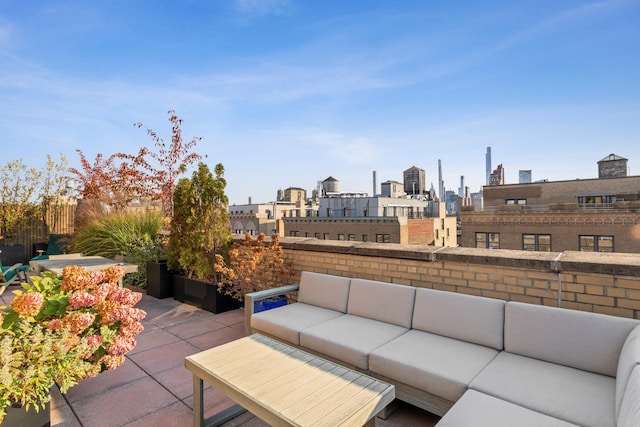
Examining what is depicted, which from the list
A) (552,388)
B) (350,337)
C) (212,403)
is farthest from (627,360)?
(212,403)

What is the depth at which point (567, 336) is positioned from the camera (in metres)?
2.26

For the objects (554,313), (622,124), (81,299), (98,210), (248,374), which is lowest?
(248,374)

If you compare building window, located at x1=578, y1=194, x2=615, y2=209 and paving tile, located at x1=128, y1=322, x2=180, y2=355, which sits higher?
building window, located at x1=578, y1=194, x2=615, y2=209

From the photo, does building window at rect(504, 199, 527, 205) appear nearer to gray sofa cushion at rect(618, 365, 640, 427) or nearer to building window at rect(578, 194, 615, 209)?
building window at rect(578, 194, 615, 209)

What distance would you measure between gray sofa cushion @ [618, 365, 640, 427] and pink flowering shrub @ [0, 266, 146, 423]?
8.77 ft

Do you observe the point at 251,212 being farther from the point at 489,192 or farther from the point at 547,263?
the point at 547,263

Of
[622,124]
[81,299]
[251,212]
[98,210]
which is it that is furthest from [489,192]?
[81,299]

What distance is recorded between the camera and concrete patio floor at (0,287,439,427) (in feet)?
7.97

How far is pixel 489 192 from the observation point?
1319 inches

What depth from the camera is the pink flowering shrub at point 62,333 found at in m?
1.73

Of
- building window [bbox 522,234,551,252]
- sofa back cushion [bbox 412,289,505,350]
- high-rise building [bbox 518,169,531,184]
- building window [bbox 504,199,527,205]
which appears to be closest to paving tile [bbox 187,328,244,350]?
sofa back cushion [bbox 412,289,505,350]

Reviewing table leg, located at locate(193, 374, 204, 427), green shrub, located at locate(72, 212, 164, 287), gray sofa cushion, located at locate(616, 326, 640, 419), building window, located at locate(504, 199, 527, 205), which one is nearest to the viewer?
gray sofa cushion, located at locate(616, 326, 640, 419)

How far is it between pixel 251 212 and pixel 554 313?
40606mm

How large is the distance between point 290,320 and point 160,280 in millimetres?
3636
